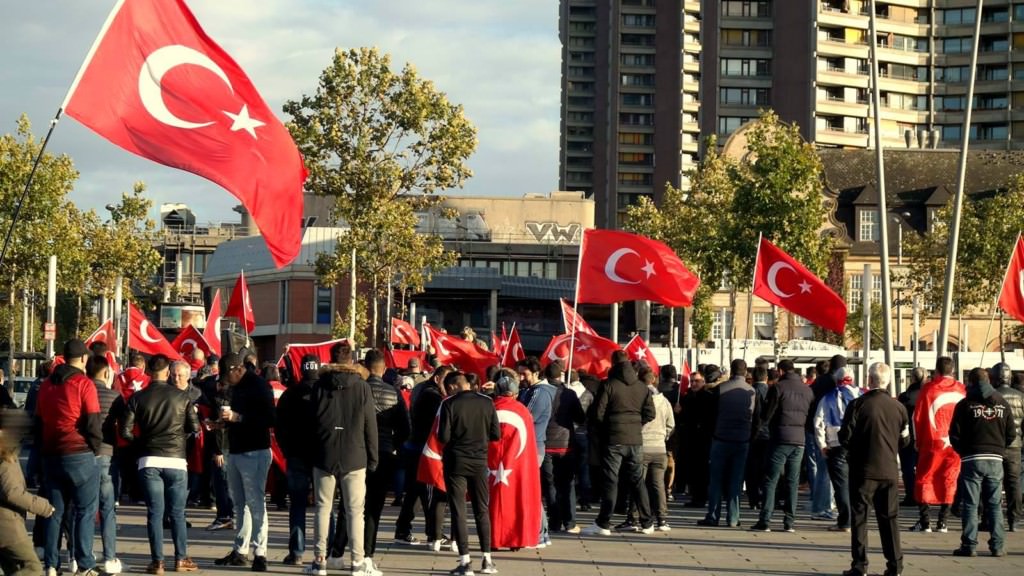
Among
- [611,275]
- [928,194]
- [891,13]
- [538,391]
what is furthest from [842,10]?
[538,391]

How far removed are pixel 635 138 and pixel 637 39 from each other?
837cm

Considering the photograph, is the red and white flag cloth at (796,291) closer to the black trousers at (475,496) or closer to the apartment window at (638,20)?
the black trousers at (475,496)

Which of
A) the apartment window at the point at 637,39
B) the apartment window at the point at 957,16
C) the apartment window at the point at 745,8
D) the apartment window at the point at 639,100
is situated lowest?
the apartment window at the point at 639,100

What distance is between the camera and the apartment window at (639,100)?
5335 inches

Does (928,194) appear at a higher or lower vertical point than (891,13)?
lower

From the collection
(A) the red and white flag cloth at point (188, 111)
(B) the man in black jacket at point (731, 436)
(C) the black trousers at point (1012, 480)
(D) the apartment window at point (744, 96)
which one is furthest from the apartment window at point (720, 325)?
(A) the red and white flag cloth at point (188, 111)

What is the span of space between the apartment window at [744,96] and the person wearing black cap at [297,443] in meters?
95.9

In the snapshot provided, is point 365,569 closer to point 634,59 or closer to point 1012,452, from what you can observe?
point 1012,452

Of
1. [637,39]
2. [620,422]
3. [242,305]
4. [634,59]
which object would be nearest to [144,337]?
[242,305]

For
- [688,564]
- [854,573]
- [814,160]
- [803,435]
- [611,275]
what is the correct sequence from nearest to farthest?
1. [854,573]
2. [688,564]
3. [803,435]
4. [611,275]
5. [814,160]

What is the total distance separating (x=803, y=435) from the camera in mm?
18672

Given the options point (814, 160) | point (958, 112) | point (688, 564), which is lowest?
point (688, 564)

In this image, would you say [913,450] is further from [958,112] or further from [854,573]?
[958,112]

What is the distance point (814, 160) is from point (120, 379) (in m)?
35.9
